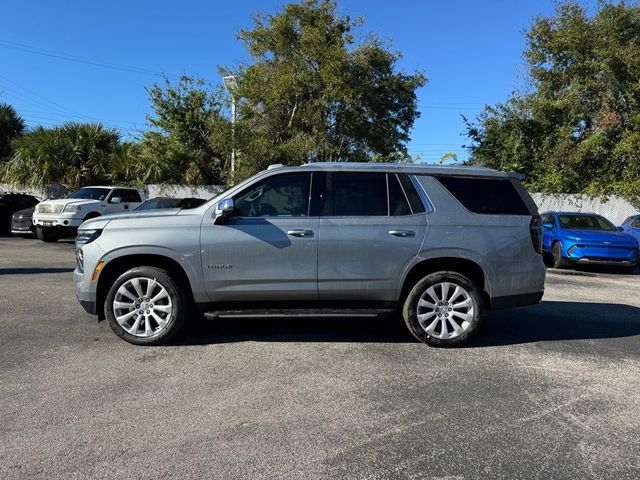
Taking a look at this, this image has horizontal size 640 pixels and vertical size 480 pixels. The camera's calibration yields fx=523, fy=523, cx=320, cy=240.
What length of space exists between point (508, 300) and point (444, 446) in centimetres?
263

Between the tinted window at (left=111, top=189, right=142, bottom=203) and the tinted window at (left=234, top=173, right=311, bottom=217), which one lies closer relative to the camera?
the tinted window at (left=234, top=173, right=311, bottom=217)

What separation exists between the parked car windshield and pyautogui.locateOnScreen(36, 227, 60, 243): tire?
15.3 meters

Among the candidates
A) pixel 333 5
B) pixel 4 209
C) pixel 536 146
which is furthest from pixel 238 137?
pixel 536 146

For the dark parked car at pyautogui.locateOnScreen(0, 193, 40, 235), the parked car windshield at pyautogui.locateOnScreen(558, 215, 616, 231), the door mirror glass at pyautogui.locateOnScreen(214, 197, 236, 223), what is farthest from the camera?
the dark parked car at pyautogui.locateOnScreen(0, 193, 40, 235)

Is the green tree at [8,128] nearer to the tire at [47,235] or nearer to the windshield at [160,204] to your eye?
the tire at [47,235]

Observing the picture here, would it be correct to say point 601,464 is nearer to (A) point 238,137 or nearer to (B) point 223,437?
(B) point 223,437

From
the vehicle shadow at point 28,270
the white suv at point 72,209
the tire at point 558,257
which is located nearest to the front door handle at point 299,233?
the vehicle shadow at point 28,270

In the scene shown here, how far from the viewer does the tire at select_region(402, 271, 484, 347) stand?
18.3 ft

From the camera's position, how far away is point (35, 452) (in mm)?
3324

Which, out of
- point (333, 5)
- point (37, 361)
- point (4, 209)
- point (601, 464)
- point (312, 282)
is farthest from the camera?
point (333, 5)

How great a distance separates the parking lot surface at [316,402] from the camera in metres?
3.27

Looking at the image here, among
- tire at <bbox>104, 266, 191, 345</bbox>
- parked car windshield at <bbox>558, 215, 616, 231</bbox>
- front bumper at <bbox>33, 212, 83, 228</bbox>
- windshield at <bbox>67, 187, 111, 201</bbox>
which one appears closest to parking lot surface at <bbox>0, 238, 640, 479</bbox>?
tire at <bbox>104, 266, 191, 345</bbox>

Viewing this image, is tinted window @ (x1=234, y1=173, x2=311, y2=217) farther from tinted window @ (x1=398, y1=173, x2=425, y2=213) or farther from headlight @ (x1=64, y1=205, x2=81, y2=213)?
headlight @ (x1=64, y1=205, x2=81, y2=213)

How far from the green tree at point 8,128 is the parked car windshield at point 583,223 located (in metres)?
26.1
